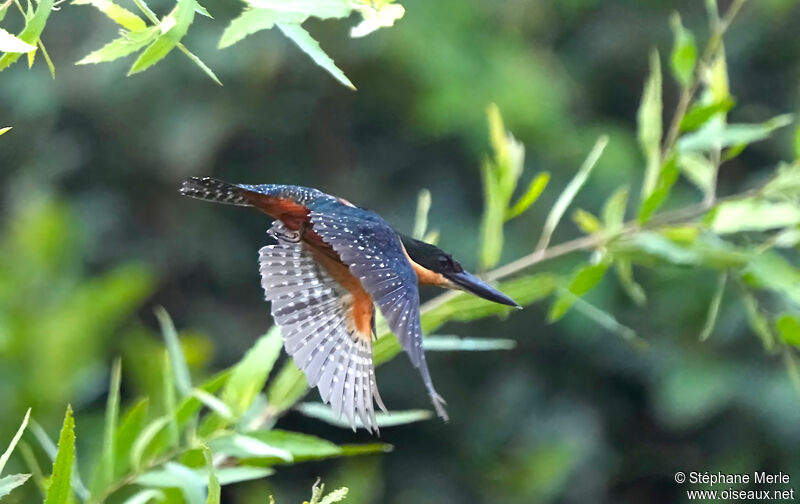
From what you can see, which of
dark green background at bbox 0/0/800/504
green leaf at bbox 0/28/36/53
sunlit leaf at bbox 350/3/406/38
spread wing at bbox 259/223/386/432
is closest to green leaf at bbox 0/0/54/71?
green leaf at bbox 0/28/36/53

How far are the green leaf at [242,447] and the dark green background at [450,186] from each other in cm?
130

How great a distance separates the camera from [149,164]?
97.4 inches

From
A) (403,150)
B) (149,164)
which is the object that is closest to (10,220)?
(149,164)

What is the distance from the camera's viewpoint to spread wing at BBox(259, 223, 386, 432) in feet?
2.47

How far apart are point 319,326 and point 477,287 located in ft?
0.48

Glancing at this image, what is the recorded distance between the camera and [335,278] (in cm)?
86

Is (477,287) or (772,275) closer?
(477,287)

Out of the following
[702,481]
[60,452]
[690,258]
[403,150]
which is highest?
[60,452]

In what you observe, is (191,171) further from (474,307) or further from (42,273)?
(474,307)

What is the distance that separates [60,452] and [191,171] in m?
1.76

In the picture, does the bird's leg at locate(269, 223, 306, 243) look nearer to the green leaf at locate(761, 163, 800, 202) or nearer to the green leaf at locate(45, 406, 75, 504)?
the green leaf at locate(45, 406, 75, 504)

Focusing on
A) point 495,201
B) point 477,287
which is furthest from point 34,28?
point 495,201

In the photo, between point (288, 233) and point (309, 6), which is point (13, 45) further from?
point (288, 233)

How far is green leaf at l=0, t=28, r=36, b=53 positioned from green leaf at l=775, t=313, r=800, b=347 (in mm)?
685
